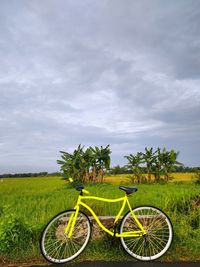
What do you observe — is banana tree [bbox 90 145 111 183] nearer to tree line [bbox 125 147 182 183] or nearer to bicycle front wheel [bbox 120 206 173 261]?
tree line [bbox 125 147 182 183]

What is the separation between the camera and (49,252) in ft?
16.6

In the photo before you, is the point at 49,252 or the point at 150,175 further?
the point at 150,175

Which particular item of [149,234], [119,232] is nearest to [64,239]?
[119,232]

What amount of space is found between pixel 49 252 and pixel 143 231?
1.45 m

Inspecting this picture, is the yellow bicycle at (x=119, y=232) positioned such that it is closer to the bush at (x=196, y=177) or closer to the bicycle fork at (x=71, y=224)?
the bicycle fork at (x=71, y=224)

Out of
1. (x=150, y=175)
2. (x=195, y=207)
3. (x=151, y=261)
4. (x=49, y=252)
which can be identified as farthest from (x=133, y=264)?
(x=150, y=175)

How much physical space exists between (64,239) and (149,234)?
1322 millimetres

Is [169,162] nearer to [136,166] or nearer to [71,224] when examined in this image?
[136,166]

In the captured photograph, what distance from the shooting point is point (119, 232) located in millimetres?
5148

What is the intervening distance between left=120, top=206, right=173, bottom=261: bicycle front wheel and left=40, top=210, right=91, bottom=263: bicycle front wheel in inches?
23.0

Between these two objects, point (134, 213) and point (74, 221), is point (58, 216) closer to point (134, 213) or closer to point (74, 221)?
point (74, 221)

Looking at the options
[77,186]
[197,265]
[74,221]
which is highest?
[77,186]

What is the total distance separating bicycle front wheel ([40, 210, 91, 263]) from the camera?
498 centimetres

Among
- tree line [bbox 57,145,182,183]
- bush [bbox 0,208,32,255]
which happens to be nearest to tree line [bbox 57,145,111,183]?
tree line [bbox 57,145,182,183]
